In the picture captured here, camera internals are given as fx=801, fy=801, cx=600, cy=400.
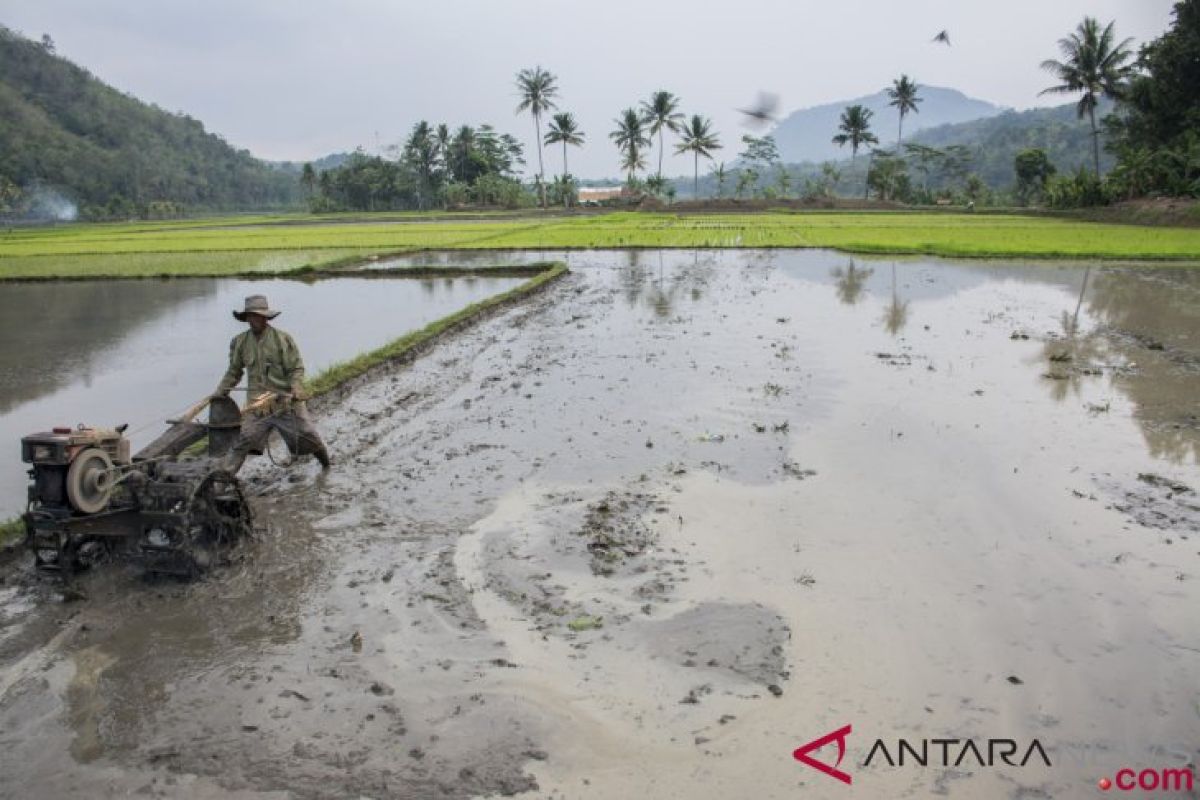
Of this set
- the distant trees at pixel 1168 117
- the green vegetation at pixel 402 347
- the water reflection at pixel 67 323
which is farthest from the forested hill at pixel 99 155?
the distant trees at pixel 1168 117

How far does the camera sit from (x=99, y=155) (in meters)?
68.5

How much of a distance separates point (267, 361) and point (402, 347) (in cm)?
520

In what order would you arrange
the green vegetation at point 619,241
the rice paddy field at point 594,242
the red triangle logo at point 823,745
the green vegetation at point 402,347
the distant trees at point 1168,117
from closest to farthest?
1. the red triangle logo at point 823,745
2. the green vegetation at point 402,347
3. the rice paddy field at point 594,242
4. the green vegetation at point 619,241
5. the distant trees at point 1168,117

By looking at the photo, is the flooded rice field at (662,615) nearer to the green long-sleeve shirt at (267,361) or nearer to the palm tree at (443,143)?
the green long-sleeve shirt at (267,361)

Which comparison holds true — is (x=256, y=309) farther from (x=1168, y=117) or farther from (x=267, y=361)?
(x=1168, y=117)

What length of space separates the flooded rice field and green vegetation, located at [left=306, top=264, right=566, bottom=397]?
31.8 inches

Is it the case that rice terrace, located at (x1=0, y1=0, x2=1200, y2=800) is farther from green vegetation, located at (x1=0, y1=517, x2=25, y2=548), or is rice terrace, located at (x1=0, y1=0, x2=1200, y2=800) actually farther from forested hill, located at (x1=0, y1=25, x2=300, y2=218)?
forested hill, located at (x1=0, y1=25, x2=300, y2=218)

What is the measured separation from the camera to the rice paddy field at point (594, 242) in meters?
22.5

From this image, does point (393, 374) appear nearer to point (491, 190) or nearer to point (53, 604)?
point (53, 604)

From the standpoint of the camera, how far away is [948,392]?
8664 millimetres

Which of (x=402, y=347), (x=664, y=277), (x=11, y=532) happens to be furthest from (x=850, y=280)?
(x=11, y=532)

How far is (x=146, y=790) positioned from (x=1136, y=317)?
15.4 m

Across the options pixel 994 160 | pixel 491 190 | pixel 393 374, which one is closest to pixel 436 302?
pixel 393 374

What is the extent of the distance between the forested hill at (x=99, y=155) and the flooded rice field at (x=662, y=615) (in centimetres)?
5871
